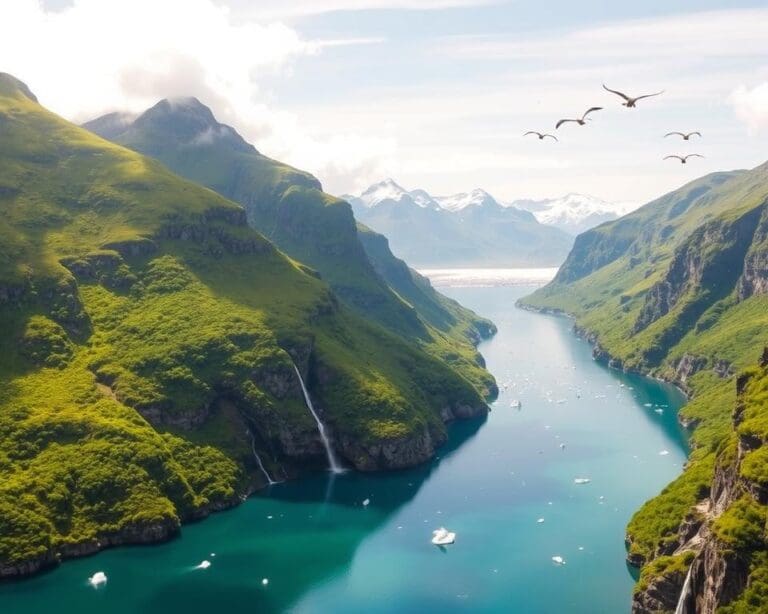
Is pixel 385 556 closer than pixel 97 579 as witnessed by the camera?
No

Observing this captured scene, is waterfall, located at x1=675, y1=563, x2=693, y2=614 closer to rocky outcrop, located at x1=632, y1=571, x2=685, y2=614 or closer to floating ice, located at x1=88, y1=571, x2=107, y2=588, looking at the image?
rocky outcrop, located at x1=632, y1=571, x2=685, y2=614

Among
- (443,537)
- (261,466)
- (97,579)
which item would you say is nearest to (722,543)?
(443,537)

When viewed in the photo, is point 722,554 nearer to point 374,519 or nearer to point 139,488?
point 374,519

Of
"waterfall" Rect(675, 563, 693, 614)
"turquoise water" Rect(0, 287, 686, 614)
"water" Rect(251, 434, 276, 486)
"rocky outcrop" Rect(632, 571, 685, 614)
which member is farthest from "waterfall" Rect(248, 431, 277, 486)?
"waterfall" Rect(675, 563, 693, 614)

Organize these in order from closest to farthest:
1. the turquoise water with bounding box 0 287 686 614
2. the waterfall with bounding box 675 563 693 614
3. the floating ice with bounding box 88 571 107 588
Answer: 1. the waterfall with bounding box 675 563 693 614
2. the turquoise water with bounding box 0 287 686 614
3. the floating ice with bounding box 88 571 107 588

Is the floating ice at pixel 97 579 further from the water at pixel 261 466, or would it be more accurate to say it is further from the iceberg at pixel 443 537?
the iceberg at pixel 443 537

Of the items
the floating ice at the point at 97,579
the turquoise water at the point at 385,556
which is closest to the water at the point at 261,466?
the turquoise water at the point at 385,556

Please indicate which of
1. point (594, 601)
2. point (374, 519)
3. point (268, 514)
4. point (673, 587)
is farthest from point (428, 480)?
point (673, 587)

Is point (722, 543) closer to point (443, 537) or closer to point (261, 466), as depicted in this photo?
point (443, 537)
